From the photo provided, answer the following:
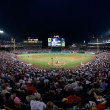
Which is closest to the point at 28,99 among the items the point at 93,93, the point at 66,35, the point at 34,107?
the point at 34,107

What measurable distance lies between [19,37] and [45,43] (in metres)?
20.0

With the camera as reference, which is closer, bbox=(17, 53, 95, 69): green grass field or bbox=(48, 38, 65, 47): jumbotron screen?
bbox=(17, 53, 95, 69): green grass field

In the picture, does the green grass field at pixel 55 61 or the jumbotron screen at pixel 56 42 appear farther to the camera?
the jumbotron screen at pixel 56 42

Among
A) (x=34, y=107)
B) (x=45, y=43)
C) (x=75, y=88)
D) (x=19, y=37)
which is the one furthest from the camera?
(x=19, y=37)

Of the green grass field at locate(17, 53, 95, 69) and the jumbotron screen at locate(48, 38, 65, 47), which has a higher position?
the jumbotron screen at locate(48, 38, 65, 47)

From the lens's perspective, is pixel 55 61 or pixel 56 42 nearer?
pixel 55 61

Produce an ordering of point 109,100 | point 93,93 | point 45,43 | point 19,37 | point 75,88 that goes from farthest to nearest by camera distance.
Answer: point 19,37 → point 45,43 → point 75,88 → point 93,93 → point 109,100

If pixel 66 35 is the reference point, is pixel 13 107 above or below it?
below

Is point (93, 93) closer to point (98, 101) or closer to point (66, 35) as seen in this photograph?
point (98, 101)

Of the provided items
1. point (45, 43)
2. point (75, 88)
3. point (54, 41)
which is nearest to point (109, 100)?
point (75, 88)

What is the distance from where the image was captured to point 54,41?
79.2 meters

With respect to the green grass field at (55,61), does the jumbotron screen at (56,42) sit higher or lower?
higher

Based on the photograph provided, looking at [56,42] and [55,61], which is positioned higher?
[56,42]

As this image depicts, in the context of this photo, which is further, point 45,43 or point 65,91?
point 45,43
